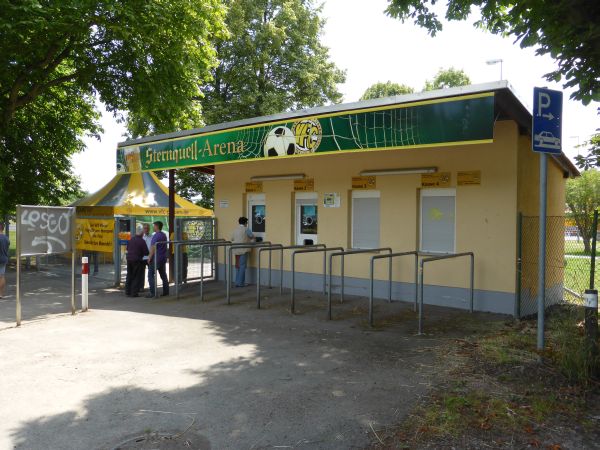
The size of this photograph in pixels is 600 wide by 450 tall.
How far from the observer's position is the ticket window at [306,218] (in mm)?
11367

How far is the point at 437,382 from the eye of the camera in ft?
16.5

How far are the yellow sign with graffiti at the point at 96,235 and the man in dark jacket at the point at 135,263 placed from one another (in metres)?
2.15

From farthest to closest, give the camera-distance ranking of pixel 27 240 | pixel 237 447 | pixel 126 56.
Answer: pixel 126 56 < pixel 27 240 < pixel 237 447

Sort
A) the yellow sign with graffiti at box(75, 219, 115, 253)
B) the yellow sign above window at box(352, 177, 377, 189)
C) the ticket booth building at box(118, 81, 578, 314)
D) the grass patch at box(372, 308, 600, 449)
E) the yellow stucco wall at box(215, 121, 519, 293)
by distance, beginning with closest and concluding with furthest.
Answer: the grass patch at box(372, 308, 600, 449)
the ticket booth building at box(118, 81, 578, 314)
the yellow stucco wall at box(215, 121, 519, 293)
the yellow sign above window at box(352, 177, 377, 189)
the yellow sign with graffiti at box(75, 219, 115, 253)

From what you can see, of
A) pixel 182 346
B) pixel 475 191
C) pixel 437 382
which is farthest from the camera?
pixel 475 191

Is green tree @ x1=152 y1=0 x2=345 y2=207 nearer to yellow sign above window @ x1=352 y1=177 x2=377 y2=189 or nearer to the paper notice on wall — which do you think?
the paper notice on wall

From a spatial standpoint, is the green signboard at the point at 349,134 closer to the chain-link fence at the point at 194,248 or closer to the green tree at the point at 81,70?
the chain-link fence at the point at 194,248

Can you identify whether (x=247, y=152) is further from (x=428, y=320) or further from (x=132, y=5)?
(x=132, y=5)

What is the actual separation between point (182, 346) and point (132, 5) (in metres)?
10.1

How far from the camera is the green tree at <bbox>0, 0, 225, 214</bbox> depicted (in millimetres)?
12180

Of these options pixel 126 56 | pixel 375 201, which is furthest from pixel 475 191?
pixel 126 56

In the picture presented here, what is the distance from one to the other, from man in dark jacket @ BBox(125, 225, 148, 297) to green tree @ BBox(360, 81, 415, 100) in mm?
30229

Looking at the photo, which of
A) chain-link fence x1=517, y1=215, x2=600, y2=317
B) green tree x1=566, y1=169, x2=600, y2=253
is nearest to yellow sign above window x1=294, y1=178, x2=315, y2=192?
chain-link fence x1=517, y1=215, x2=600, y2=317

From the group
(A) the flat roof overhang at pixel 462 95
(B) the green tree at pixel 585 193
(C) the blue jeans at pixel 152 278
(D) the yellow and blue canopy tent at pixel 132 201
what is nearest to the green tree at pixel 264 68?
(D) the yellow and blue canopy tent at pixel 132 201
